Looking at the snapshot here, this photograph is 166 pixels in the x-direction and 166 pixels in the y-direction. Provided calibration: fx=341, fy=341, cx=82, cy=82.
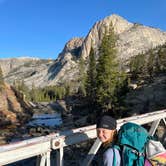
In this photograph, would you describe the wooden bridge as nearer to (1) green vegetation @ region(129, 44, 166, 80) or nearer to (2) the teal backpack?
(2) the teal backpack

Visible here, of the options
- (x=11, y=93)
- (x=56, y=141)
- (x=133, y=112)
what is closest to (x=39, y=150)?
(x=56, y=141)

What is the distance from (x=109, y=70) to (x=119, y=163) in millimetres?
37873

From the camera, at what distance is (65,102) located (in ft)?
366

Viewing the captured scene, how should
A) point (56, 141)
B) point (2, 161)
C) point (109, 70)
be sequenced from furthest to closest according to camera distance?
point (109, 70)
point (56, 141)
point (2, 161)

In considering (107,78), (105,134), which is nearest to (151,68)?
(107,78)

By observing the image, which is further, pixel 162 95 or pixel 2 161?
pixel 162 95

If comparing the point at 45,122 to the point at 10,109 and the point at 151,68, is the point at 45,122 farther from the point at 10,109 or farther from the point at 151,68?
the point at 151,68

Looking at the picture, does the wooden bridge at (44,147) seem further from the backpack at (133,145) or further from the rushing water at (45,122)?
the rushing water at (45,122)

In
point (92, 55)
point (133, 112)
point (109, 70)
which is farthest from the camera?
point (92, 55)

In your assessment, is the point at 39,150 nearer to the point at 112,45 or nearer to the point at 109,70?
the point at 109,70

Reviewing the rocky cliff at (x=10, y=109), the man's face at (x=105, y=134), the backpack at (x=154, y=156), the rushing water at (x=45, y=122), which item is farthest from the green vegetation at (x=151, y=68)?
the backpack at (x=154, y=156)

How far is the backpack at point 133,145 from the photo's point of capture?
350cm

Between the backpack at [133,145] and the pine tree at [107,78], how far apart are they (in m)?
34.6

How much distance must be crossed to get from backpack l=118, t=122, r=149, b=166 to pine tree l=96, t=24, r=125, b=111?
3455cm
